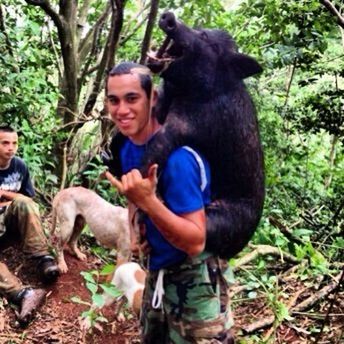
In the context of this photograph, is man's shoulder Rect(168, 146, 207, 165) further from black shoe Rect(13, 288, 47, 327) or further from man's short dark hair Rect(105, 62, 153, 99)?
black shoe Rect(13, 288, 47, 327)

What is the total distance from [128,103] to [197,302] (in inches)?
32.1

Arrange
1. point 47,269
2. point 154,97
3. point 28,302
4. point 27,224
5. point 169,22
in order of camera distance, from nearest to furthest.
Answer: point 169,22 < point 154,97 < point 28,302 < point 47,269 < point 27,224

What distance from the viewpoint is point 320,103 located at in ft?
19.7

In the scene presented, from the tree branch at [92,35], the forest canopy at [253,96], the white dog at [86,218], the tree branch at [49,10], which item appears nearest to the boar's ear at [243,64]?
the forest canopy at [253,96]

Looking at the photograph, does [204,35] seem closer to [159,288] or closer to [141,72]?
[141,72]

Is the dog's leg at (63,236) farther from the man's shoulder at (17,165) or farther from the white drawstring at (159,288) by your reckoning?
the white drawstring at (159,288)

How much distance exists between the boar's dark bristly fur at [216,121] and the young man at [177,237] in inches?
3.1

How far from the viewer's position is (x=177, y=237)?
1905 mm

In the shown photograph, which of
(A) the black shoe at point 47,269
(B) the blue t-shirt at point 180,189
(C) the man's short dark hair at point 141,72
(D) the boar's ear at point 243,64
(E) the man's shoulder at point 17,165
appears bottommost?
(A) the black shoe at point 47,269

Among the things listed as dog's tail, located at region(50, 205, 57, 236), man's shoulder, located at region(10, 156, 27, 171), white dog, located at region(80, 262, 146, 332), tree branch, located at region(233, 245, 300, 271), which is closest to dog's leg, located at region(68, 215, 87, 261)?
dog's tail, located at region(50, 205, 57, 236)

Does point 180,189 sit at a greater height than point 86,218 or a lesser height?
greater

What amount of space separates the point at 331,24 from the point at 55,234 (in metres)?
3.06

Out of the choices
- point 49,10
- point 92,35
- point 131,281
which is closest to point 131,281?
point 131,281

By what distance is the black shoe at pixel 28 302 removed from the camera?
397cm
